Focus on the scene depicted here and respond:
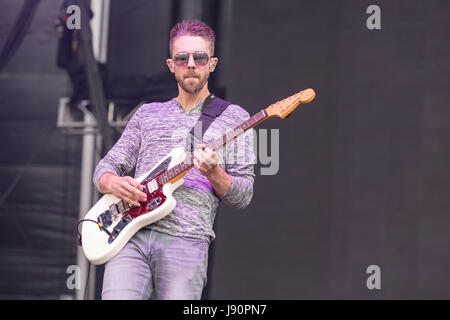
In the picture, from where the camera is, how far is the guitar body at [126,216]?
2307 mm

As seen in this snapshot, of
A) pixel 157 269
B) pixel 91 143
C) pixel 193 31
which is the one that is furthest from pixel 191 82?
pixel 91 143

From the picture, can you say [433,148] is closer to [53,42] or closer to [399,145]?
[399,145]

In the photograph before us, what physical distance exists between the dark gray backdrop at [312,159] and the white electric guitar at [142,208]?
57.2 inches

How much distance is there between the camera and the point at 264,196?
4.01 m

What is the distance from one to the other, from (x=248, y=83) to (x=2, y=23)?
70.1 inches

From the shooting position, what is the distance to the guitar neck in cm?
234

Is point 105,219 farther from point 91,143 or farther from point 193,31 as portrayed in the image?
point 91,143

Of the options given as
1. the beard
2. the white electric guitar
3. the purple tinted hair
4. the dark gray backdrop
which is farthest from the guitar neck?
the dark gray backdrop

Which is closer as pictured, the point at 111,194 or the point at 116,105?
the point at 111,194

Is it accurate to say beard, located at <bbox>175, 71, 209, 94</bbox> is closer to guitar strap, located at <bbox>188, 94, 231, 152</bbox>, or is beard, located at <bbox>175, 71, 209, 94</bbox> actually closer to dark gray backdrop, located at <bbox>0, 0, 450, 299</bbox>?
guitar strap, located at <bbox>188, 94, 231, 152</bbox>

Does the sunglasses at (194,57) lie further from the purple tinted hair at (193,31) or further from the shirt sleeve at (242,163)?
the shirt sleeve at (242,163)

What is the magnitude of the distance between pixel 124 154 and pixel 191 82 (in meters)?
0.39

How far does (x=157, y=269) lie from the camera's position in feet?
7.45
